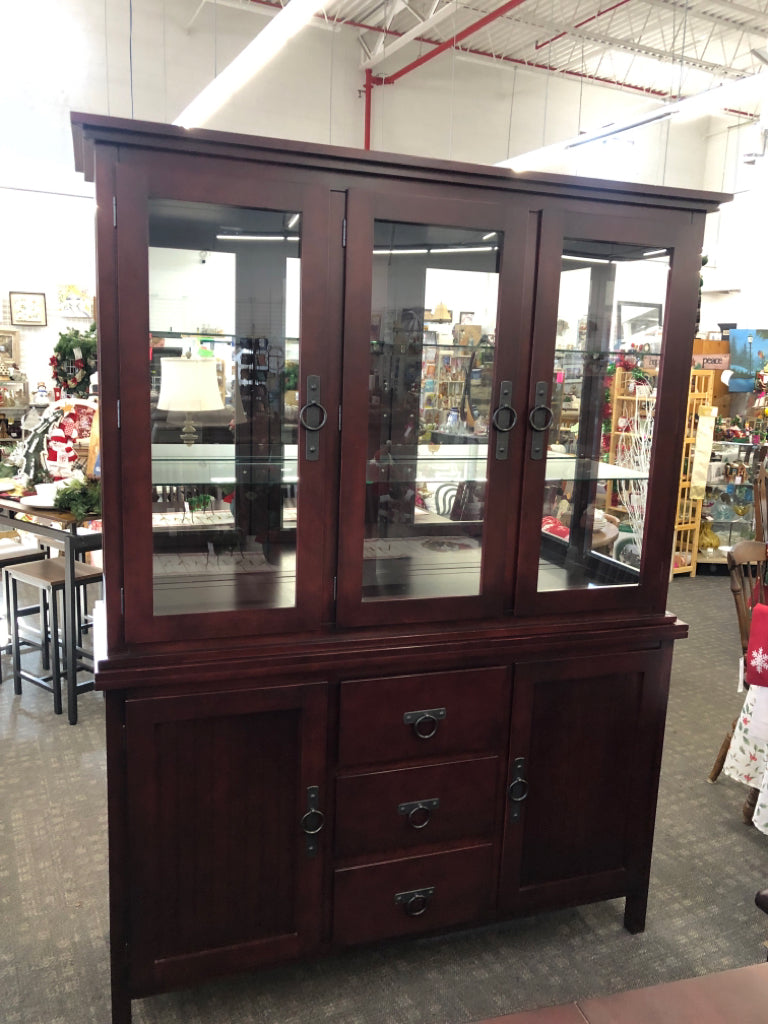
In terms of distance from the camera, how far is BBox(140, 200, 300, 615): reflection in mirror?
168 cm

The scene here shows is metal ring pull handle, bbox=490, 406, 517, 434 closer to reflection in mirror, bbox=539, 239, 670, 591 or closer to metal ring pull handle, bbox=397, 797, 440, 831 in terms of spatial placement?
reflection in mirror, bbox=539, 239, 670, 591

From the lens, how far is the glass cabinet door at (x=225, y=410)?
1.67 m

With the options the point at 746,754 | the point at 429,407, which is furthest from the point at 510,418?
the point at 746,754

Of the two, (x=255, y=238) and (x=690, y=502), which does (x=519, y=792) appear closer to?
(x=255, y=238)

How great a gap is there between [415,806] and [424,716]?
9.6 inches

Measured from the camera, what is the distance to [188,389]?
1.73 meters

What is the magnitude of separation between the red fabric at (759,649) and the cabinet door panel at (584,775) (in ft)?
1.65

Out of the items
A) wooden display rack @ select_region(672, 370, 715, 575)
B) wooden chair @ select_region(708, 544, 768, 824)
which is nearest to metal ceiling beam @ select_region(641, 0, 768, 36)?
wooden display rack @ select_region(672, 370, 715, 575)

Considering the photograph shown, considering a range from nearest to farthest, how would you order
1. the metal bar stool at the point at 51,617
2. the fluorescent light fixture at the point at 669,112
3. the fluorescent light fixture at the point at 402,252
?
1. the fluorescent light fixture at the point at 402,252
2. the metal bar stool at the point at 51,617
3. the fluorescent light fixture at the point at 669,112

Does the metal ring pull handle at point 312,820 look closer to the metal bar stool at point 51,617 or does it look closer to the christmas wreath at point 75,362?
the metal bar stool at point 51,617

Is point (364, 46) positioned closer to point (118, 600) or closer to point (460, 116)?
point (460, 116)

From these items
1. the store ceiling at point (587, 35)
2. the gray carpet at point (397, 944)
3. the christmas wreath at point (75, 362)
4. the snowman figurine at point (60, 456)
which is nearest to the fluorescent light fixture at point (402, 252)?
the gray carpet at point (397, 944)

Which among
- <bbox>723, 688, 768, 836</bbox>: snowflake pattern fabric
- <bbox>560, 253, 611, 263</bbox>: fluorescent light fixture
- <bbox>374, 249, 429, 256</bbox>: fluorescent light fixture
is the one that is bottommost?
<bbox>723, 688, 768, 836</bbox>: snowflake pattern fabric

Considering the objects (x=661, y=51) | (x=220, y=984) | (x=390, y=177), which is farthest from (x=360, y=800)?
(x=661, y=51)
